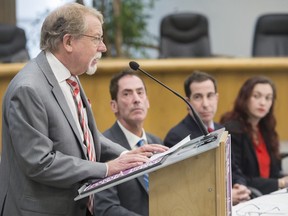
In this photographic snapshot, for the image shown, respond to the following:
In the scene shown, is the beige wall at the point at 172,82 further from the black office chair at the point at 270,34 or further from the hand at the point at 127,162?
the hand at the point at 127,162

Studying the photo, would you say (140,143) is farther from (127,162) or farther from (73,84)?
(127,162)

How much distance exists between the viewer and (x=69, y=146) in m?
2.52

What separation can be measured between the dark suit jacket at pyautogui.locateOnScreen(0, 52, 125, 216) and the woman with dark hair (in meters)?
1.89

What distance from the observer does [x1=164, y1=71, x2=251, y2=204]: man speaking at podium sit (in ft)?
13.2

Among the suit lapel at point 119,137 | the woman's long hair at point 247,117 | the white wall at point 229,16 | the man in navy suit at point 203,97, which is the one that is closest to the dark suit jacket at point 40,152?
the suit lapel at point 119,137

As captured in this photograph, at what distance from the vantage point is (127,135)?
3.55 meters

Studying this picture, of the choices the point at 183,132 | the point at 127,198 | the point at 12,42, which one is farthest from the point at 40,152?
the point at 12,42

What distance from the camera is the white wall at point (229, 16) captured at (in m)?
9.55

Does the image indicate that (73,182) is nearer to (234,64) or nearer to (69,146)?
(69,146)

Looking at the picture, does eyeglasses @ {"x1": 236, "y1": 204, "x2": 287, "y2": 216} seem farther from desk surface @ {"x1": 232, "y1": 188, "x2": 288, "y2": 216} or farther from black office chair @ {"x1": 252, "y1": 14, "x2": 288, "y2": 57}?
black office chair @ {"x1": 252, "y1": 14, "x2": 288, "y2": 57}

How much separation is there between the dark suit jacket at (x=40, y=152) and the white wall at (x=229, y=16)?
23.2 feet

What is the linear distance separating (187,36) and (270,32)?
0.77 m

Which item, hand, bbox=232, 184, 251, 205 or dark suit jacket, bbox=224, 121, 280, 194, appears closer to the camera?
hand, bbox=232, 184, 251, 205

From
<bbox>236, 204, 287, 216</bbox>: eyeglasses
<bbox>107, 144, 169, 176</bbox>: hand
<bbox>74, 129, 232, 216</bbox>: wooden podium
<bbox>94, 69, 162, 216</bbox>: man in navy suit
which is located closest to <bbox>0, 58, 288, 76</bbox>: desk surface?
<bbox>94, 69, 162, 216</bbox>: man in navy suit
